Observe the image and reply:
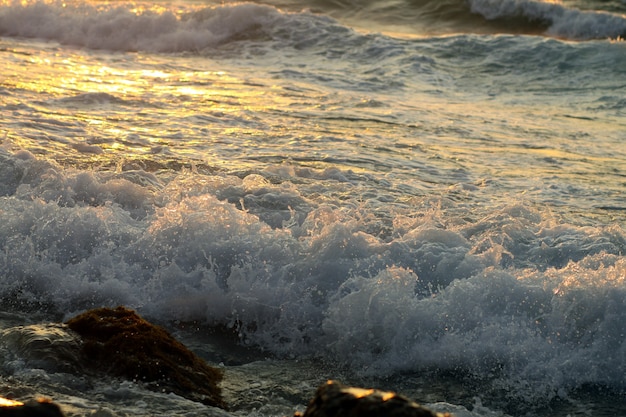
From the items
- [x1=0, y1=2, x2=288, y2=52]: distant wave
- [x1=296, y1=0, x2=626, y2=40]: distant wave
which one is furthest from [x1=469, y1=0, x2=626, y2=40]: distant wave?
[x1=0, y1=2, x2=288, y2=52]: distant wave

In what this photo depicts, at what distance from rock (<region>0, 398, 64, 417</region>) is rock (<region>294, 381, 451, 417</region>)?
869 mm

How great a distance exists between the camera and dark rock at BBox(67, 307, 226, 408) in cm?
456

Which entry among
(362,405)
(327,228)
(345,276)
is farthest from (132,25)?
(362,405)

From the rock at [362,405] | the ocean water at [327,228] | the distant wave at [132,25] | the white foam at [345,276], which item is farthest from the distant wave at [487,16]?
the rock at [362,405]

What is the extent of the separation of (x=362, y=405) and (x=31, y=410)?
1110 mm

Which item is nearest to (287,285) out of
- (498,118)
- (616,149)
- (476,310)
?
(476,310)

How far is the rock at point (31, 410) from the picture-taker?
3031 millimetres

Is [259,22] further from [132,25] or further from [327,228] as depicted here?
[327,228]

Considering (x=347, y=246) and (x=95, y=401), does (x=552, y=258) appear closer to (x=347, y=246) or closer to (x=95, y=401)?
(x=347, y=246)

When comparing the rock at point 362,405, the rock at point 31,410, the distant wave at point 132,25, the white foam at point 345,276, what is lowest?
the white foam at point 345,276

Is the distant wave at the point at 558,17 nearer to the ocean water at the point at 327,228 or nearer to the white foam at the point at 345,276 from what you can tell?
the ocean water at the point at 327,228

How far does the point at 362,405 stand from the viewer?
297 cm

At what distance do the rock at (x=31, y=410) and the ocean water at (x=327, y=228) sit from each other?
1.09m

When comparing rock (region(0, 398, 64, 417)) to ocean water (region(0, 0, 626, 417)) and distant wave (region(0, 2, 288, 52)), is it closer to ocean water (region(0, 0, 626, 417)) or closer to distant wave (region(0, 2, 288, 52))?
ocean water (region(0, 0, 626, 417))
